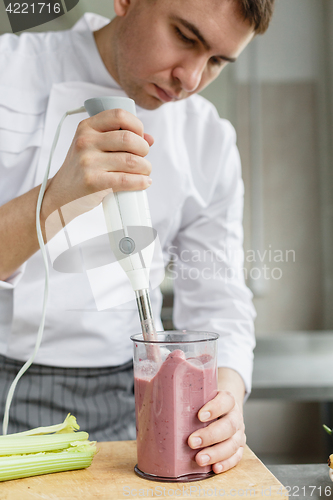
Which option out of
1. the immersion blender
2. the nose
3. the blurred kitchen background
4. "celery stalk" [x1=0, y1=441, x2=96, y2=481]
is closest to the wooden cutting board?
"celery stalk" [x1=0, y1=441, x2=96, y2=481]

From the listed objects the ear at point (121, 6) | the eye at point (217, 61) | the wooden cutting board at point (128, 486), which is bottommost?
the wooden cutting board at point (128, 486)

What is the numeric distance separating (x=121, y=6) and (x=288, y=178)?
1.53m

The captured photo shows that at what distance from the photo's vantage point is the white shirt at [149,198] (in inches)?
34.5

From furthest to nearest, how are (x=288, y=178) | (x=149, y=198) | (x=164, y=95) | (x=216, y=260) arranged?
(x=288, y=178)
(x=216, y=260)
(x=149, y=198)
(x=164, y=95)

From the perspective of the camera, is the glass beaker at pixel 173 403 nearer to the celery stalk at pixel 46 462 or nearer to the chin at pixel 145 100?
the celery stalk at pixel 46 462

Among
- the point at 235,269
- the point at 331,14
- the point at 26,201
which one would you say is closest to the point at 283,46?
the point at 331,14

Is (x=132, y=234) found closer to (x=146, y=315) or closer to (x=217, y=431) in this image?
(x=146, y=315)

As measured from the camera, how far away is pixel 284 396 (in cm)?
181

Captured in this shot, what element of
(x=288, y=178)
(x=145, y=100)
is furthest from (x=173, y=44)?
(x=288, y=178)

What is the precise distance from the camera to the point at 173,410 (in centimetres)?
56

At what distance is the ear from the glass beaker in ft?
2.15

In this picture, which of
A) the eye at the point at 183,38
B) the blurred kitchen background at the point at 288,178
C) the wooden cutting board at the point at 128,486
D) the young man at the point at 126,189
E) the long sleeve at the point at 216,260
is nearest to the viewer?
the wooden cutting board at the point at 128,486

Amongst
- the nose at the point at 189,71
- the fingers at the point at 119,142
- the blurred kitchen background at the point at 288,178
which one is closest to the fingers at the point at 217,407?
the fingers at the point at 119,142

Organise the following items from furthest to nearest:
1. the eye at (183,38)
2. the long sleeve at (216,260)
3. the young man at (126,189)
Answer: the long sleeve at (216,260), the eye at (183,38), the young man at (126,189)
